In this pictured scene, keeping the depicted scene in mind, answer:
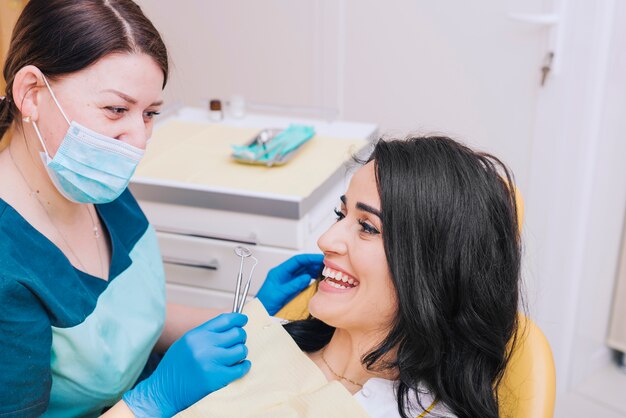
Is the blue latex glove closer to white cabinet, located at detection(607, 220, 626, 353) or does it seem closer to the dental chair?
the dental chair

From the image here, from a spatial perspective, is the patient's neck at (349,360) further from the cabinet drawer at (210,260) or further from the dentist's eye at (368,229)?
the cabinet drawer at (210,260)

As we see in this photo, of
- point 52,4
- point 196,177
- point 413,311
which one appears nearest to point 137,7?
point 52,4

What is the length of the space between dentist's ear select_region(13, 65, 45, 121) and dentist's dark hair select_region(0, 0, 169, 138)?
2 centimetres

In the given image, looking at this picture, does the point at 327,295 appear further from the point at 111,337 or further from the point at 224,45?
the point at 224,45

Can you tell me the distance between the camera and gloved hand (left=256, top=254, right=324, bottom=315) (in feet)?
4.85

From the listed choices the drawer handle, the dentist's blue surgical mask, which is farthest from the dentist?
the drawer handle

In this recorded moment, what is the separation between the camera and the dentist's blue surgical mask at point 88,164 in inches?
47.5

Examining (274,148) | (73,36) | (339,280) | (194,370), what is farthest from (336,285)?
(274,148)

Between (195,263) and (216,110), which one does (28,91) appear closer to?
(195,263)

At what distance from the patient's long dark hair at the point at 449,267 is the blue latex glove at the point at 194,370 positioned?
0.76ft

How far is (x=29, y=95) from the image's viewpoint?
121 centimetres

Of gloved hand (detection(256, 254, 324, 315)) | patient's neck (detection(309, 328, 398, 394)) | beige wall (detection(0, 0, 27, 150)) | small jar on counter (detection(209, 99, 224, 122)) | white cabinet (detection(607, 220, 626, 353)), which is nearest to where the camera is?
patient's neck (detection(309, 328, 398, 394))

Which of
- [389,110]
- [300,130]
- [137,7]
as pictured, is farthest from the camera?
[389,110]

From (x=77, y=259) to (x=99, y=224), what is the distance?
0.46 feet
